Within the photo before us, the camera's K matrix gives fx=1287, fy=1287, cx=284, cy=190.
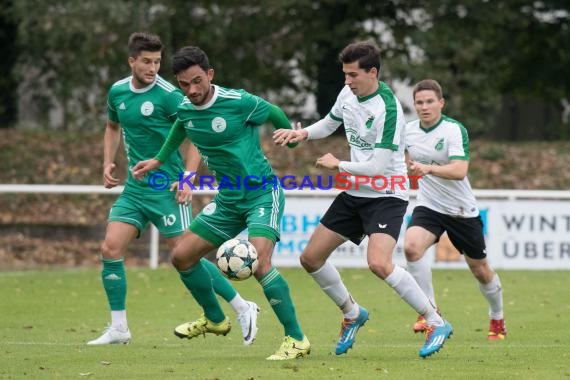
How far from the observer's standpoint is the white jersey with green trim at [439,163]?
10555 millimetres

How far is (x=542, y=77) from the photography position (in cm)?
2725

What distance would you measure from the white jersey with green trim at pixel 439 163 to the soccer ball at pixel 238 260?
253 centimetres

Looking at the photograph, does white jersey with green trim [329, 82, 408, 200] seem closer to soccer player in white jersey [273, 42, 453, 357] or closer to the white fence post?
soccer player in white jersey [273, 42, 453, 357]

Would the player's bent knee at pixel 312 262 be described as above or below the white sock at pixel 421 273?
above

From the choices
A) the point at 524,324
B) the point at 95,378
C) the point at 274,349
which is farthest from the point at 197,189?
the point at 95,378

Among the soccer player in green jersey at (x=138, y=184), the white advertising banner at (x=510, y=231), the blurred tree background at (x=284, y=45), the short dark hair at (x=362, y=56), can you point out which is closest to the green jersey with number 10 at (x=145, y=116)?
the soccer player in green jersey at (x=138, y=184)

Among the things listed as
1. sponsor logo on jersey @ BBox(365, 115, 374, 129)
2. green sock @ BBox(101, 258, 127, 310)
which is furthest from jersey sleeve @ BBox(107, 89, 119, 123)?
sponsor logo on jersey @ BBox(365, 115, 374, 129)

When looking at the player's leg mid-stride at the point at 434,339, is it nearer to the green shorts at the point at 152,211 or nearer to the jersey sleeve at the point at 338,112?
the jersey sleeve at the point at 338,112

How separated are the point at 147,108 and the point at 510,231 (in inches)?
352

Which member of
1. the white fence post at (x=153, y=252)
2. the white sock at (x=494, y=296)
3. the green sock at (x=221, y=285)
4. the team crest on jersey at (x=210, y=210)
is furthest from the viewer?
the white fence post at (x=153, y=252)

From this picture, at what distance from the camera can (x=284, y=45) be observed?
81.6 ft

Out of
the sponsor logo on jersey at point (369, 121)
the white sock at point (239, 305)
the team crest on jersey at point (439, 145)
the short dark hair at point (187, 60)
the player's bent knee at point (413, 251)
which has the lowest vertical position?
the white sock at point (239, 305)

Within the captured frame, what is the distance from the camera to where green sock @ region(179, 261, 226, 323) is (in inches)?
372

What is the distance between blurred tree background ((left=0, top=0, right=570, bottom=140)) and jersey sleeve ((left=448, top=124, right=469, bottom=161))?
1237 centimetres
